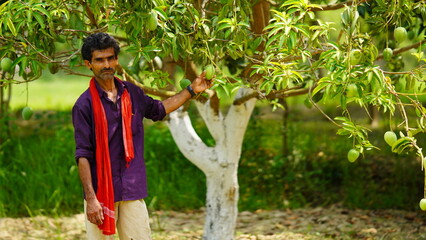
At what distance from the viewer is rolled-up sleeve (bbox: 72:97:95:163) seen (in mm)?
2828

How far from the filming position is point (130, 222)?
2949mm

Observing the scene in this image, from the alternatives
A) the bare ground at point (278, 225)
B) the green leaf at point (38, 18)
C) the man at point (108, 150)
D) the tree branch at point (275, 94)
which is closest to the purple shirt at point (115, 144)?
the man at point (108, 150)

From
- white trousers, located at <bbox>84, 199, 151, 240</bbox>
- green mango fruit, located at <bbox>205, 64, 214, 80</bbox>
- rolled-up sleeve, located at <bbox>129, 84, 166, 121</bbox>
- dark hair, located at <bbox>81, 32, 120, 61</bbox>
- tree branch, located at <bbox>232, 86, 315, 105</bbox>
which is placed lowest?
white trousers, located at <bbox>84, 199, 151, 240</bbox>

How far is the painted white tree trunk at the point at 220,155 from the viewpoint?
422 centimetres

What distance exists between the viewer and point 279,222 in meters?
5.21

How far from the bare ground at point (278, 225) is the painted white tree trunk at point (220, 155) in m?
0.53

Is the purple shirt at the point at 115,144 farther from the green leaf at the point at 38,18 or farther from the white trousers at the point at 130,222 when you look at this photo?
the green leaf at the point at 38,18

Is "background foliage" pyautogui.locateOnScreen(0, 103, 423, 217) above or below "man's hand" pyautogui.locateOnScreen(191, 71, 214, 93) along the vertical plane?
below

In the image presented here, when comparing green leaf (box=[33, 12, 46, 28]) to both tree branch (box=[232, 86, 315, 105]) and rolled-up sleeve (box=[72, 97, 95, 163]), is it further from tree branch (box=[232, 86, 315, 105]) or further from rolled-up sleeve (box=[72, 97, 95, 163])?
tree branch (box=[232, 86, 315, 105])

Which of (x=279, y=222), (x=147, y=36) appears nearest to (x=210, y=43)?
(x=147, y=36)

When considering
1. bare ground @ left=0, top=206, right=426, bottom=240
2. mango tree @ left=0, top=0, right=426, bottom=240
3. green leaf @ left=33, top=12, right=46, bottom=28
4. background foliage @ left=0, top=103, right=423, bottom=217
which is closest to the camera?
mango tree @ left=0, top=0, right=426, bottom=240

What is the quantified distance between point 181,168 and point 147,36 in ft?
9.83

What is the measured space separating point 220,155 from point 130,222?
1.35 metres

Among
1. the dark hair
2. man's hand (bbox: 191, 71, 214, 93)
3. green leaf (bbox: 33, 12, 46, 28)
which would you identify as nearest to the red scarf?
the dark hair
